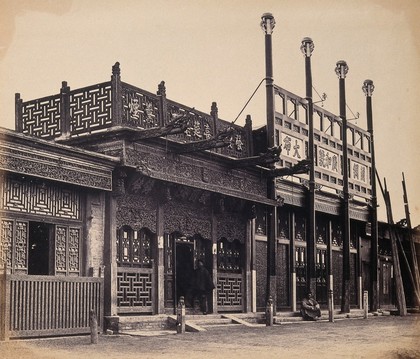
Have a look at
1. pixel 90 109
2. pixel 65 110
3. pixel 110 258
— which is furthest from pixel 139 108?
pixel 110 258

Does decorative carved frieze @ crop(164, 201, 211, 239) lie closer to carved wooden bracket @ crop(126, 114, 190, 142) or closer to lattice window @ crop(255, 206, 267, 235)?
lattice window @ crop(255, 206, 267, 235)

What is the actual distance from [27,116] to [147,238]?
371 cm

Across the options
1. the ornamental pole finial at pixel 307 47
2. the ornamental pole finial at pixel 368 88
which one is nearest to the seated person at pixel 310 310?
→ the ornamental pole finial at pixel 307 47

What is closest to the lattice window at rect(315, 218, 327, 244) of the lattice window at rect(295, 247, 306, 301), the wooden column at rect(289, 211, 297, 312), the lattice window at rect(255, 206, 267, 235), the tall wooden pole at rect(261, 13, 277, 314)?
the lattice window at rect(295, 247, 306, 301)

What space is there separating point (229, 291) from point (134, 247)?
376 centimetres

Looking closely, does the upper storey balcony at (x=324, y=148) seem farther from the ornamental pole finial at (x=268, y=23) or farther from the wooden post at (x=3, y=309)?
the wooden post at (x=3, y=309)

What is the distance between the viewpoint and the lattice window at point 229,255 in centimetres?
1794

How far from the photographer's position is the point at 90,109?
14.9m

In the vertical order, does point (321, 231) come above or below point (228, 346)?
above

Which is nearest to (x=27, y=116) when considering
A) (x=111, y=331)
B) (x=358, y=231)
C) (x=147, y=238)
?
(x=147, y=238)

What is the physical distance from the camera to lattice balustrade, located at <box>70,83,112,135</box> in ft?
47.9

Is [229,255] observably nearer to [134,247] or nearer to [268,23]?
[134,247]

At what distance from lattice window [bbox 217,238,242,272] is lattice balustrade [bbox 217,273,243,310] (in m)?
0.20

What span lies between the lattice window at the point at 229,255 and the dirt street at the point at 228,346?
3.98 m
